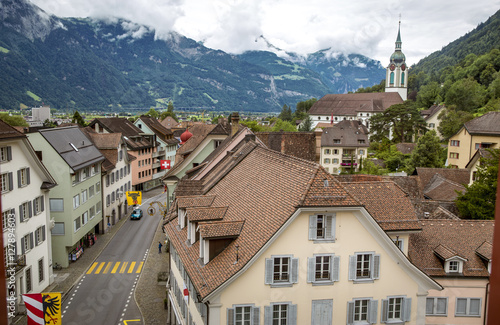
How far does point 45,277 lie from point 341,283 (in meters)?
26.9

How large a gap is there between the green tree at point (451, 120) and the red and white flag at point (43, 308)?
8961 centimetres

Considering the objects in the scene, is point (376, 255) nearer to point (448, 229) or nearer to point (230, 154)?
point (448, 229)

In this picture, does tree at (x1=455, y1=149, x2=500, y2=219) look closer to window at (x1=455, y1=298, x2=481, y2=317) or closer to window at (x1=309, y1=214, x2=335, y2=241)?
window at (x1=455, y1=298, x2=481, y2=317)

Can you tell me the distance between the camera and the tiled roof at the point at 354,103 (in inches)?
6742

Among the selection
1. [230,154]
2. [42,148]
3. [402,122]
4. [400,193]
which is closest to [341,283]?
[400,193]

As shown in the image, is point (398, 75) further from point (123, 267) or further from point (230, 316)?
point (230, 316)

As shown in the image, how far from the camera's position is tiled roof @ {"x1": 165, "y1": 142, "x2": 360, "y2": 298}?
18.0m

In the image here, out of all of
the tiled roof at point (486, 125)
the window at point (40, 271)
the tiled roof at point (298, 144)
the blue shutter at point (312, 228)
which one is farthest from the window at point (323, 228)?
the tiled roof at point (486, 125)

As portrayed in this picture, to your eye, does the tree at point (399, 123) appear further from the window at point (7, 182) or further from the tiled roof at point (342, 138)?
the window at point (7, 182)

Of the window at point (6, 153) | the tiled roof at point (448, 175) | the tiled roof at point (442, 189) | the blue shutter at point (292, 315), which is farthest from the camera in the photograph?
the tiled roof at point (448, 175)

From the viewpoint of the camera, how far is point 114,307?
108 ft

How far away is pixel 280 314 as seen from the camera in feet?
61.2

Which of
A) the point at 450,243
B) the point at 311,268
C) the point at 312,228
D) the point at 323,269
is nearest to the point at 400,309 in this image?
the point at 323,269

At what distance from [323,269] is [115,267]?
28740 mm
